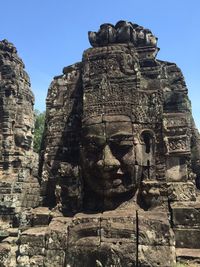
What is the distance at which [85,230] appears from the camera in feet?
17.2

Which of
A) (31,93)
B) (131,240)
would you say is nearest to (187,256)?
(131,240)

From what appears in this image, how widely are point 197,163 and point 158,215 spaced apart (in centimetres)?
239

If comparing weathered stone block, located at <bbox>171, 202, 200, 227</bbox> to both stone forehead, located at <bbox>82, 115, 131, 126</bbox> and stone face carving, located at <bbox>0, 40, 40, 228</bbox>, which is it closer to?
stone forehead, located at <bbox>82, 115, 131, 126</bbox>

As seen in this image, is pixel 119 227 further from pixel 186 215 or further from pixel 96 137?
pixel 96 137

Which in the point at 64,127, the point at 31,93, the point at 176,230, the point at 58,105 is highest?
the point at 31,93

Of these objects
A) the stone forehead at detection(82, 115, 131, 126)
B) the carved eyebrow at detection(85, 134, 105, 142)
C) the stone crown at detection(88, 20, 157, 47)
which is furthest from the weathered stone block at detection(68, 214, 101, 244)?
the stone crown at detection(88, 20, 157, 47)

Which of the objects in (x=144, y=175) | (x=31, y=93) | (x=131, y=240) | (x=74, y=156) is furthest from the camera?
(x=31, y=93)

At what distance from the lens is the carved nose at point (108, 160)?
5.28 meters

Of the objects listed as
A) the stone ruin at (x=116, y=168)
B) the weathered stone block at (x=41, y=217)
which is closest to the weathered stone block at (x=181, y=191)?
the stone ruin at (x=116, y=168)

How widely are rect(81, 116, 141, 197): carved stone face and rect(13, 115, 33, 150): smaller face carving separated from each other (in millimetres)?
10650

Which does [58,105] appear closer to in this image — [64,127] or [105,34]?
[64,127]

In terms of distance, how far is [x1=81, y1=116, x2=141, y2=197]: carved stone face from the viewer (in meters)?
5.37

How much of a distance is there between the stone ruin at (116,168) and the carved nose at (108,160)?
0.02 meters

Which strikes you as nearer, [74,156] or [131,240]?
[131,240]
